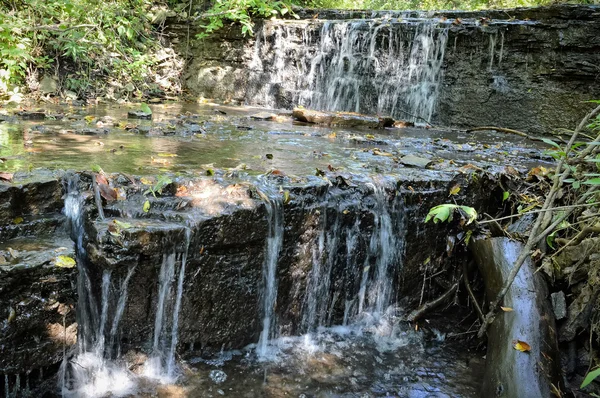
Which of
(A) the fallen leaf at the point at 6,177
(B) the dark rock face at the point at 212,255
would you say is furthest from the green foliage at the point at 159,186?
(A) the fallen leaf at the point at 6,177

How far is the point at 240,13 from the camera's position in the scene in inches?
372

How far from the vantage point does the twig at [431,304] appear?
3566 mm

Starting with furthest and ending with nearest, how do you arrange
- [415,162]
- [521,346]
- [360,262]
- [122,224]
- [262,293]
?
[415,162] → [360,262] → [262,293] → [521,346] → [122,224]

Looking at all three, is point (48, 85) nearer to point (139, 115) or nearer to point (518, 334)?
point (139, 115)

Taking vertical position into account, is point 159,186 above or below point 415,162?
below

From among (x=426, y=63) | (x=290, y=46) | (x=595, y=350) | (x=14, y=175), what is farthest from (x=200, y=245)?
(x=290, y=46)

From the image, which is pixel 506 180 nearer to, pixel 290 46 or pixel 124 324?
pixel 124 324

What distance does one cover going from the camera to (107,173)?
9.28 feet

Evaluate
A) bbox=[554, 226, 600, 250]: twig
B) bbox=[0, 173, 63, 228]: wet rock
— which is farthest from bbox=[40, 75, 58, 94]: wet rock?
bbox=[554, 226, 600, 250]: twig

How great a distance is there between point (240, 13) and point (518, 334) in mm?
8524

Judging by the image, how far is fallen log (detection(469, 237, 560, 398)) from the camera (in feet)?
8.04

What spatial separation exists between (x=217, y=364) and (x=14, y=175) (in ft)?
5.19

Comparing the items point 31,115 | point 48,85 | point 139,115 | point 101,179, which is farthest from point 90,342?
point 48,85

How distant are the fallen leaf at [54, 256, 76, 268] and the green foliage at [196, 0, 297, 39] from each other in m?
7.99
